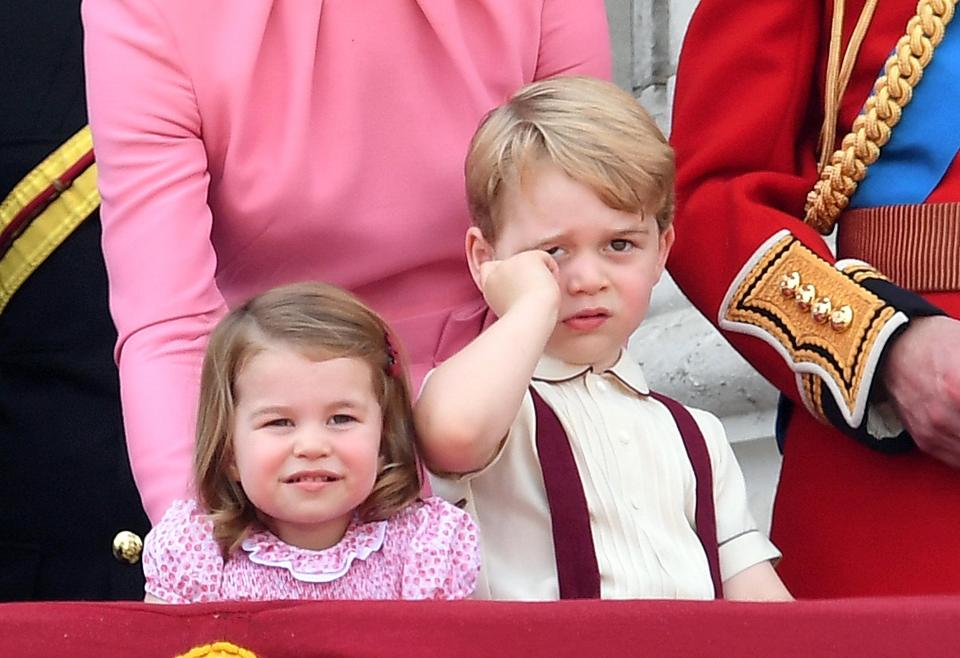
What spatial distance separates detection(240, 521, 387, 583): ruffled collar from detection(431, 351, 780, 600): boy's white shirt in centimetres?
12

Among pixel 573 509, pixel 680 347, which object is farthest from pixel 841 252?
pixel 680 347

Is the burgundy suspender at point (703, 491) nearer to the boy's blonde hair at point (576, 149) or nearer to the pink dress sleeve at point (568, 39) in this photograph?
the boy's blonde hair at point (576, 149)

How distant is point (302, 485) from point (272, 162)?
1.27ft

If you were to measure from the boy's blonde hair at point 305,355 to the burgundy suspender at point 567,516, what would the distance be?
140 millimetres

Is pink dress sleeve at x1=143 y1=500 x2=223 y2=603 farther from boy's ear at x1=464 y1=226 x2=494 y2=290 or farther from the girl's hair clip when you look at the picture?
boy's ear at x1=464 y1=226 x2=494 y2=290

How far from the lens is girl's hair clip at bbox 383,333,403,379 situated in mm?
1652

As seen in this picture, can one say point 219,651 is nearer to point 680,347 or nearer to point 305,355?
point 305,355

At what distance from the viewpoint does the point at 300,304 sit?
1.64m

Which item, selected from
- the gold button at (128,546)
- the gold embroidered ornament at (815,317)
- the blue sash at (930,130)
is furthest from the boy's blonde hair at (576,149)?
the gold button at (128,546)

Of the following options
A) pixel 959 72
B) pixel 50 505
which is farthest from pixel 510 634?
pixel 50 505

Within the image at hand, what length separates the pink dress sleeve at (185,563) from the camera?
1576 millimetres

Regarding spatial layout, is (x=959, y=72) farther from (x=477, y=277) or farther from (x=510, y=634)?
(x=510, y=634)

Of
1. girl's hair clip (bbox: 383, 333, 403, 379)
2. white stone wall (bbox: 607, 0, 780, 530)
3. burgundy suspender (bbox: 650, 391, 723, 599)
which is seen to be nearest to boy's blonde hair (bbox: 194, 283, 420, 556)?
girl's hair clip (bbox: 383, 333, 403, 379)

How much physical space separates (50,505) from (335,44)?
0.78 metres
